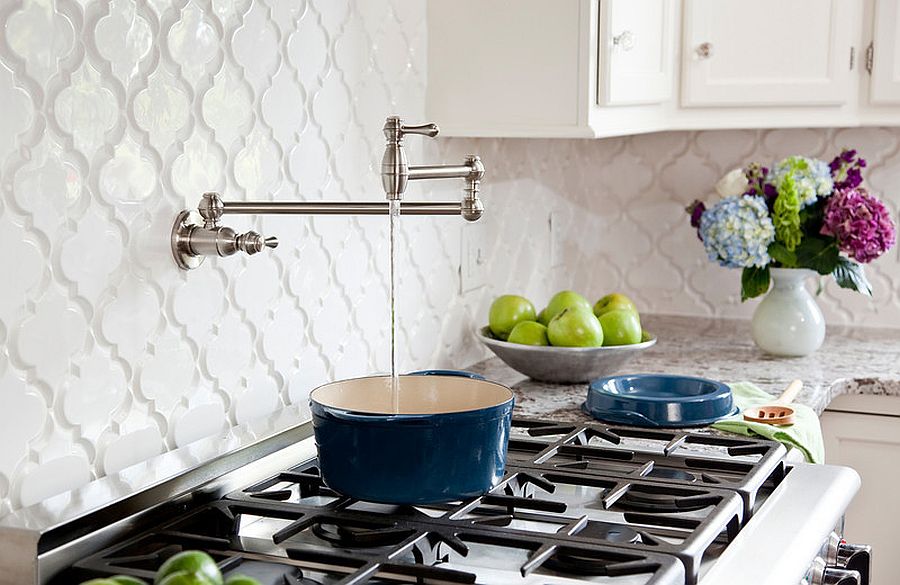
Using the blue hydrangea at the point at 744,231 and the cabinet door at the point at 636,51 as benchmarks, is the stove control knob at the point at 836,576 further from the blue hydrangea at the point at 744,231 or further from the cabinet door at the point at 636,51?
the blue hydrangea at the point at 744,231

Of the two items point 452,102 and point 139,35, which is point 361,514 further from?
point 452,102

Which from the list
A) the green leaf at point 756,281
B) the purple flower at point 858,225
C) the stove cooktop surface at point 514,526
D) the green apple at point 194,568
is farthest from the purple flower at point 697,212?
the green apple at point 194,568

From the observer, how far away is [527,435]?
1692 mm

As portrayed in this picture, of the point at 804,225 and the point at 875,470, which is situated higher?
the point at 804,225

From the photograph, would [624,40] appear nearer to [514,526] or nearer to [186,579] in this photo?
[514,526]

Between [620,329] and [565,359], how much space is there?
0.40 feet

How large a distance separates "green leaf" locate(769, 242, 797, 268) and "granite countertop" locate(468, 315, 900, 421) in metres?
0.19

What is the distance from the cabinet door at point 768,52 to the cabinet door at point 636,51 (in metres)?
0.07

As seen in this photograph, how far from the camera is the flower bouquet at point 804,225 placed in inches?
89.6

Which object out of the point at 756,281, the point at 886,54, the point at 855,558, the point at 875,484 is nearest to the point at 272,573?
the point at 855,558

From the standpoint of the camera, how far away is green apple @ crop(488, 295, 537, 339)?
7.02ft

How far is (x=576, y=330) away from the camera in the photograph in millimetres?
2020

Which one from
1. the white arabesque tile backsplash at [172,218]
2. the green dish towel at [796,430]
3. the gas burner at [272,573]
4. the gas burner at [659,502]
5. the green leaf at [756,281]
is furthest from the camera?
the green leaf at [756,281]

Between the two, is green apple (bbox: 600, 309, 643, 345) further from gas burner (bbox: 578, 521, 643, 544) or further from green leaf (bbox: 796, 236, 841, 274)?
gas burner (bbox: 578, 521, 643, 544)
